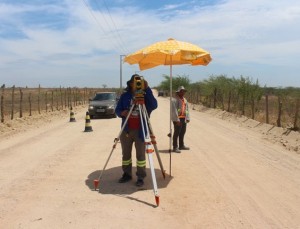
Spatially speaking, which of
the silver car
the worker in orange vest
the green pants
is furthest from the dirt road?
the silver car

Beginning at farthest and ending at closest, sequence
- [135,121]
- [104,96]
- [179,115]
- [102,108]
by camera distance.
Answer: [104,96] < [102,108] < [179,115] < [135,121]

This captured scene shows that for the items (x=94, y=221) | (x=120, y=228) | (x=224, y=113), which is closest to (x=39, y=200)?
(x=94, y=221)

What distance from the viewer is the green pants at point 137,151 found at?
7062mm

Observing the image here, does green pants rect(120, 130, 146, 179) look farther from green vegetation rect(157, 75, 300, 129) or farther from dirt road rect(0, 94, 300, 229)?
green vegetation rect(157, 75, 300, 129)

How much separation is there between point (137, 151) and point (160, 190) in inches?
33.8

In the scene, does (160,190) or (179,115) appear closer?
(160,190)

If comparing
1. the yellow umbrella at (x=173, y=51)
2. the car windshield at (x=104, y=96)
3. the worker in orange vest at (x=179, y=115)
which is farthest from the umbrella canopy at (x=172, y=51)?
the car windshield at (x=104, y=96)

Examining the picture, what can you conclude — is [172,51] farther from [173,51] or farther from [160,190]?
[160,190]

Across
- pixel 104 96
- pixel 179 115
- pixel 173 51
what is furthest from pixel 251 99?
pixel 173 51

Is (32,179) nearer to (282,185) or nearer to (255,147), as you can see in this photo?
(282,185)

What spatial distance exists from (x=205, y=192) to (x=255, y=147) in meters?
5.62

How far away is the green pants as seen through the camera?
7.06 m

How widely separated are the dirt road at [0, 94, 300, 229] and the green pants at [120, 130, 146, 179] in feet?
0.98

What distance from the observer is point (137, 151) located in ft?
23.4
